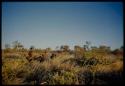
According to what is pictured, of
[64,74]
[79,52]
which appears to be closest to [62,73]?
[64,74]

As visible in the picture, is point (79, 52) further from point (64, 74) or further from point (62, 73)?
point (64, 74)

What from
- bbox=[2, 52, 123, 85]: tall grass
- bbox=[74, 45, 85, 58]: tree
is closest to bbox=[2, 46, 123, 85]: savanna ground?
bbox=[2, 52, 123, 85]: tall grass

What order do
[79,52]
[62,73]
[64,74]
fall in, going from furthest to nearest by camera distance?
[79,52] → [62,73] → [64,74]

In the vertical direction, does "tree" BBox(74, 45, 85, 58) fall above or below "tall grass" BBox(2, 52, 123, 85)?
above

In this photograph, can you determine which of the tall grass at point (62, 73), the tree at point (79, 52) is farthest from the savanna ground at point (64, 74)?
the tree at point (79, 52)

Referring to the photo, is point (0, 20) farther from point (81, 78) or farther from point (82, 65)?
point (82, 65)

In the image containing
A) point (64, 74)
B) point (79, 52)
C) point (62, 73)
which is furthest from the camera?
point (79, 52)

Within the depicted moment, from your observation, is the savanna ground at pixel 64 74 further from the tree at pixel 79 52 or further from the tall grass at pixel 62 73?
the tree at pixel 79 52

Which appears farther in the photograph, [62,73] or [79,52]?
[79,52]

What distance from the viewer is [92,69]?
21.2ft

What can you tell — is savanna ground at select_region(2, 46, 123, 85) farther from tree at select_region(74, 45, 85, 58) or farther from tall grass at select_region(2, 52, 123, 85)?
tree at select_region(74, 45, 85, 58)

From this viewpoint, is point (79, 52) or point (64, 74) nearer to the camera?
point (64, 74)

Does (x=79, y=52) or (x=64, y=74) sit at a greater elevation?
(x=79, y=52)

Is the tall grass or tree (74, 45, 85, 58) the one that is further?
tree (74, 45, 85, 58)
